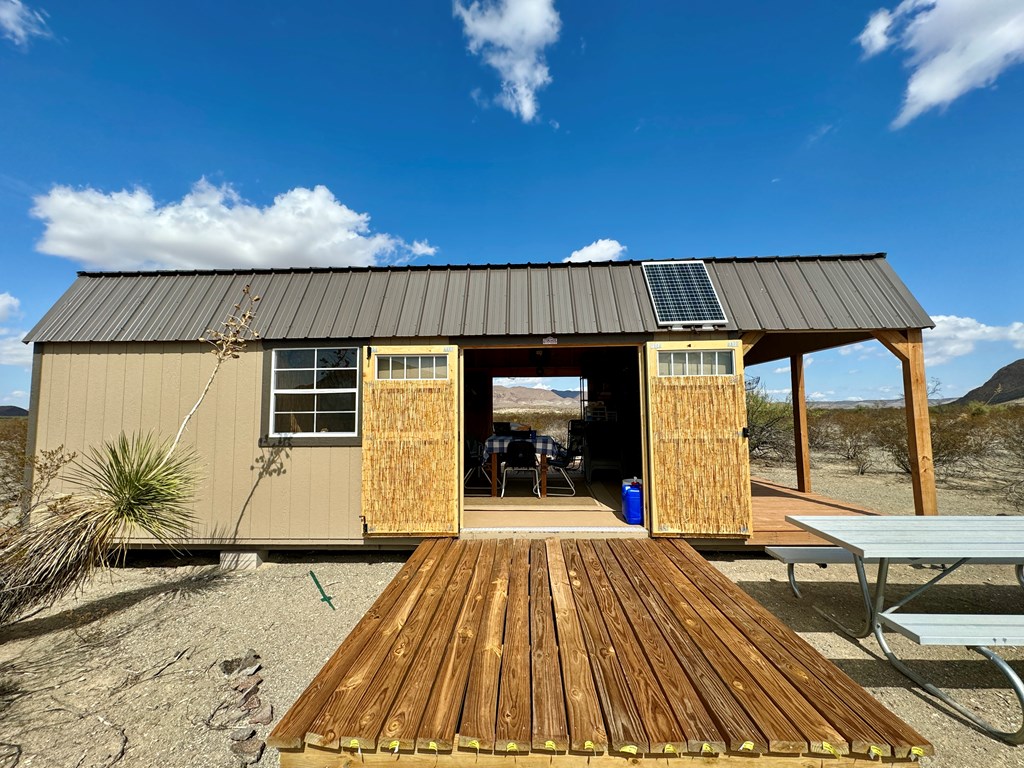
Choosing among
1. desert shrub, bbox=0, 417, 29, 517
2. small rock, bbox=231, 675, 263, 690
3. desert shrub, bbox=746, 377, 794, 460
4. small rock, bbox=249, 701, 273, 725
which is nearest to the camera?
small rock, bbox=249, 701, 273, 725

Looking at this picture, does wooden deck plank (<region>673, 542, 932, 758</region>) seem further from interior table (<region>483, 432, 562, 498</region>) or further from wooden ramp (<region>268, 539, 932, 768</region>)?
interior table (<region>483, 432, 562, 498</region>)

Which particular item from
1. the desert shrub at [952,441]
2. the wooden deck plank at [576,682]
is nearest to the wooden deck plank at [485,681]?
the wooden deck plank at [576,682]

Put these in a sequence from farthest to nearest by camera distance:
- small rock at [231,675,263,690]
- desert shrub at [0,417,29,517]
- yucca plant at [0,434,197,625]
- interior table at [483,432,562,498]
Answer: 1. desert shrub at [0,417,29,517]
2. interior table at [483,432,562,498]
3. yucca plant at [0,434,197,625]
4. small rock at [231,675,263,690]

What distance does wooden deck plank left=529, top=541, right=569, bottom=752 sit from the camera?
1234 millimetres

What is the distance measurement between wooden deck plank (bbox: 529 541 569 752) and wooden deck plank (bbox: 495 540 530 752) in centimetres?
3

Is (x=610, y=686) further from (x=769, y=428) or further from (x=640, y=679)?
(x=769, y=428)

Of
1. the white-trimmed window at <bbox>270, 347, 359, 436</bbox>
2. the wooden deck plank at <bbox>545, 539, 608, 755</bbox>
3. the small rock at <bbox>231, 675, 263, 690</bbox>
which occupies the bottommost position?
the small rock at <bbox>231, 675, 263, 690</bbox>

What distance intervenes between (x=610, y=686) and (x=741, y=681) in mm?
494

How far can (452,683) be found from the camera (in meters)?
1.47

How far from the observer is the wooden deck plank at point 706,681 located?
1.24 m

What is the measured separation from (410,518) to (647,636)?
10.0ft

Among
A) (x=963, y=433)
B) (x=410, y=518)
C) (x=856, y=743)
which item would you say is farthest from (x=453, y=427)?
(x=963, y=433)

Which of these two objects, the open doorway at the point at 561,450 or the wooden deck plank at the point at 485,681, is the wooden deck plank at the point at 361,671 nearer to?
the wooden deck plank at the point at 485,681

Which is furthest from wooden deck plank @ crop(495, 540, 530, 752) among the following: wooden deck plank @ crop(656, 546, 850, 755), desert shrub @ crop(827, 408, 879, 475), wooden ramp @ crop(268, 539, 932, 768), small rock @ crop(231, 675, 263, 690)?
desert shrub @ crop(827, 408, 879, 475)
